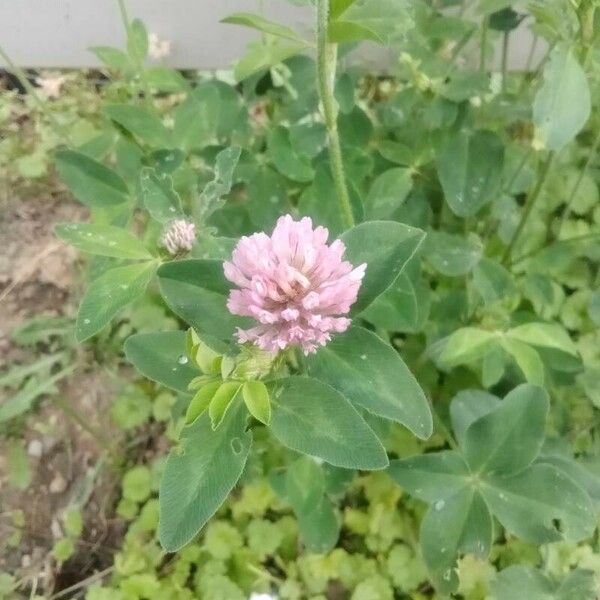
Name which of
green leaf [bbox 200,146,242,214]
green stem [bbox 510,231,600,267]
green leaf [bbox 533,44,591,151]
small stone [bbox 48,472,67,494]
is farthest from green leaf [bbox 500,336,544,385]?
small stone [bbox 48,472,67,494]

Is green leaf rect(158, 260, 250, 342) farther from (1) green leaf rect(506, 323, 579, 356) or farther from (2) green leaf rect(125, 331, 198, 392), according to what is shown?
(1) green leaf rect(506, 323, 579, 356)

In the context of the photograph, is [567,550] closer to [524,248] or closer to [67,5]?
[524,248]

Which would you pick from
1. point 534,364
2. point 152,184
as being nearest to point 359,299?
point 152,184

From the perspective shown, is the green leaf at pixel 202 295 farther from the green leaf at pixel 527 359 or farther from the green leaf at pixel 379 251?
the green leaf at pixel 527 359

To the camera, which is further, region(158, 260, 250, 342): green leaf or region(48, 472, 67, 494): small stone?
region(48, 472, 67, 494): small stone

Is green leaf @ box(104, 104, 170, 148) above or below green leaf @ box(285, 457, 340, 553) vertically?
above

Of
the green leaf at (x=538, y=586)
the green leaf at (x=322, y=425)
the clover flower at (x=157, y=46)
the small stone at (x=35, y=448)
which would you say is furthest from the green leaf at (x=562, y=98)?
the small stone at (x=35, y=448)

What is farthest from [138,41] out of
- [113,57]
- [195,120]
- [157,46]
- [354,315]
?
[354,315]
